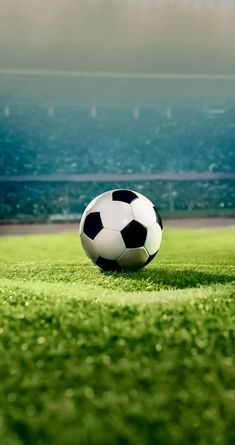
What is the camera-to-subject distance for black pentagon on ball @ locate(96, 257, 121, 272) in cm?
422

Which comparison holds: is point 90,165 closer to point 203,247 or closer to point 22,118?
point 22,118

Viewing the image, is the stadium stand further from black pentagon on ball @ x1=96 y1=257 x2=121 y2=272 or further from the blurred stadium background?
black pentagon on ball @ x1=96 y1=257 x2=121 y2=272

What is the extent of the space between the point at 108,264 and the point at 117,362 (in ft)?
6.94

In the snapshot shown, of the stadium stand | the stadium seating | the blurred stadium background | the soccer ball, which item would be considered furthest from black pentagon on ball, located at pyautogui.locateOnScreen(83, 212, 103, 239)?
the stadium seating

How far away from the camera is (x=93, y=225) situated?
418 centimetres

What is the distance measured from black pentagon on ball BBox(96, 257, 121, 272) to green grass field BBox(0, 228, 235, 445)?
21 cm

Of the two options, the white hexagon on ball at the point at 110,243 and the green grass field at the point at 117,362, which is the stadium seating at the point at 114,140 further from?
the green grass field at the point at 117,362

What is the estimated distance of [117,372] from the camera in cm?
204

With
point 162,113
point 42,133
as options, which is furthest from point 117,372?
point 162,113

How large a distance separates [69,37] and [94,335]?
53.9 feet

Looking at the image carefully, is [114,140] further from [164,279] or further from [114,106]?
[164,279]

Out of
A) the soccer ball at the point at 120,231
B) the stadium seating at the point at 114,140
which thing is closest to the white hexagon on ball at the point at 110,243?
the soccer ball at the point at 120,231

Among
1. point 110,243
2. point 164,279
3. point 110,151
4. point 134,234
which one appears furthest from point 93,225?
point 110,151

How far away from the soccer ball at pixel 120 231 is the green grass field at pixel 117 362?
0.22 meters
